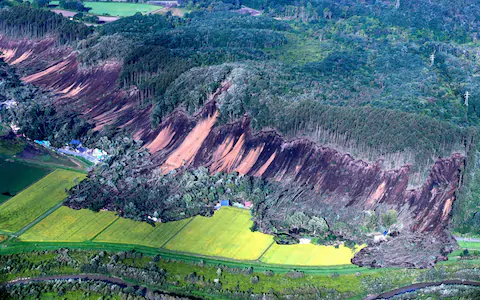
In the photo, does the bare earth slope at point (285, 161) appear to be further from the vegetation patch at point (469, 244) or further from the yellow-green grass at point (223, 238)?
the yellow-green grass at point (223, 238)

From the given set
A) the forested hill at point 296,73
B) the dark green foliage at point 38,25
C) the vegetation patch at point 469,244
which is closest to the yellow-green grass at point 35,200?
the forested hill at point 296,73

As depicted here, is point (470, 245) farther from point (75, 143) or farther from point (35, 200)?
point (75, 143)

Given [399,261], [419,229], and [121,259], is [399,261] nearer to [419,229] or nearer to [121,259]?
[419,229]

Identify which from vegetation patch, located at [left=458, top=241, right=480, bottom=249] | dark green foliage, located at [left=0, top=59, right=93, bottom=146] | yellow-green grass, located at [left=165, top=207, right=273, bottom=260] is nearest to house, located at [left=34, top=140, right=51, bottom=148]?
dark green foliage, located at [left=0, top=59, right=93, bottom=146]

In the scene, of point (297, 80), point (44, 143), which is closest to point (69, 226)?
point (44, 143)

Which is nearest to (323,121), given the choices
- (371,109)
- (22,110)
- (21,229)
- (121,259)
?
(371,109)

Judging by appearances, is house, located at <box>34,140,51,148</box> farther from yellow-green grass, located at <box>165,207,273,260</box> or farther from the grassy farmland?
yellow-green grass, located at <box>165,207,273,260</box>

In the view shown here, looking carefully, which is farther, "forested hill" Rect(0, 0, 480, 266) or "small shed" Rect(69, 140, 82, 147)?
"small shed" Rect(69, 140, 82, 147)
